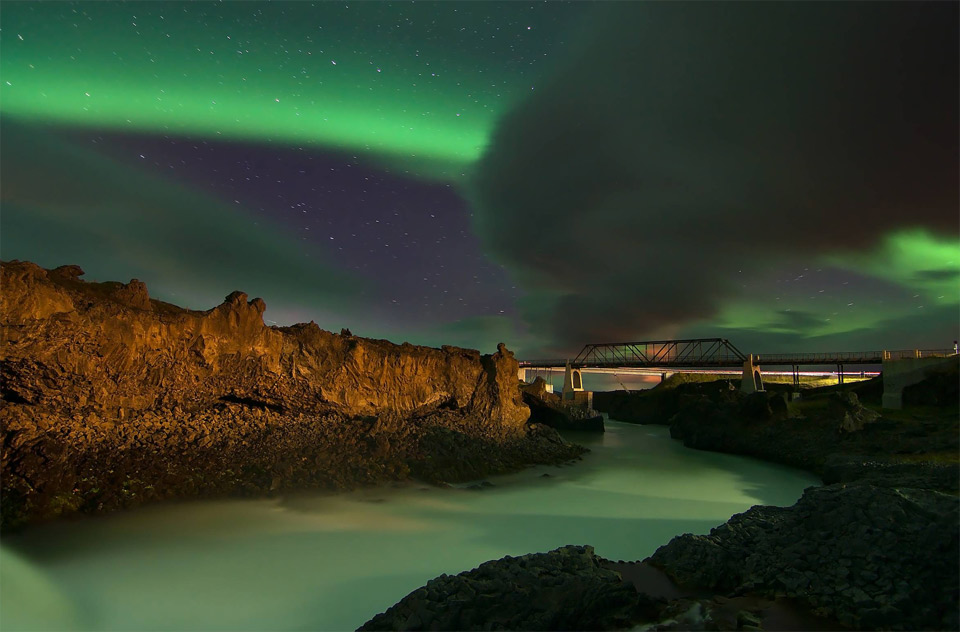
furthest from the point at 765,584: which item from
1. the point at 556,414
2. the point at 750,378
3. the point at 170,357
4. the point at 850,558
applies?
the point at 750,378

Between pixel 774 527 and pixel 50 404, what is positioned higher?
pixel 50 404

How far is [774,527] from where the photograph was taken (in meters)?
14.4

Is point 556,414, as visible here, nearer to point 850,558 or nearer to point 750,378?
point 750,378

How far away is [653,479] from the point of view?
32000 millimetres

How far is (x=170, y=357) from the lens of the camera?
73.9 ft

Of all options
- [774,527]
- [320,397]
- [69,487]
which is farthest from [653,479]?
[69,487]

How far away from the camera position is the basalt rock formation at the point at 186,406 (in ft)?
57.7

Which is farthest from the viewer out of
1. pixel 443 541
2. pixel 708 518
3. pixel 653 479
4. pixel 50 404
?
pixel 653 479

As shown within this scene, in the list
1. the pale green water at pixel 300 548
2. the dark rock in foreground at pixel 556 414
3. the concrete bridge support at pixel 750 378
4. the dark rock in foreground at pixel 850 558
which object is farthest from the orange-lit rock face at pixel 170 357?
the concrete bridge support at pixel 750 378

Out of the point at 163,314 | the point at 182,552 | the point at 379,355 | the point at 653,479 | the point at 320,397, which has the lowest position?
the point at 653,479

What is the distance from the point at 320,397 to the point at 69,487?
13.2m

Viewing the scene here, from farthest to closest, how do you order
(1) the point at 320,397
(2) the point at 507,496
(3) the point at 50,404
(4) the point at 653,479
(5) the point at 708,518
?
(4) the point at 653,479 < (1) the point at 320,397 < (2) the point at 507,496 < (5) the point at 708,518 < (3) the point at 50,404

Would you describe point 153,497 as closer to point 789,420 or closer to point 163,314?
point 163,314

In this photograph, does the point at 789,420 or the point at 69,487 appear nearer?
the point at 69,487
